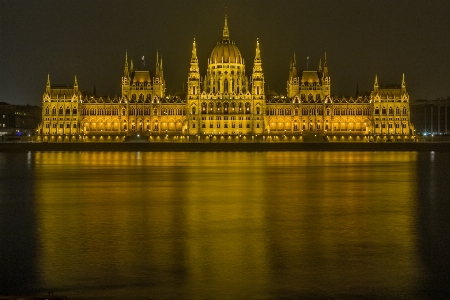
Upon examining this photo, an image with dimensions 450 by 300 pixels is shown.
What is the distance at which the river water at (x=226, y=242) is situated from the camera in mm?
13125

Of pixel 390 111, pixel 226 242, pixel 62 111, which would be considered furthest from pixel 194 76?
pixel 226 242

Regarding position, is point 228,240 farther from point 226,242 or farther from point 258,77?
point 258,77

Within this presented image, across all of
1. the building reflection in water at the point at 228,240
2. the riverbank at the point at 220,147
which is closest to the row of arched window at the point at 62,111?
the riverbank at the point at 220,147

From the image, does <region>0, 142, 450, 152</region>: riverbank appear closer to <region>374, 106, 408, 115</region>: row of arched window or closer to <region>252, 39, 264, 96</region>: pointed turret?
<region>252, 39, 264, 96</region>: pointed turret

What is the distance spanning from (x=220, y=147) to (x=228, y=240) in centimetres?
7279

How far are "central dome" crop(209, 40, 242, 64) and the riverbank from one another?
40.4 m

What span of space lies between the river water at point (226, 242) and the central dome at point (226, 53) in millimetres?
101320

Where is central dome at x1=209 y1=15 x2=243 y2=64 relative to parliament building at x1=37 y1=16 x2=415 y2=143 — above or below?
above

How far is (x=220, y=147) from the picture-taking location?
9025 cm

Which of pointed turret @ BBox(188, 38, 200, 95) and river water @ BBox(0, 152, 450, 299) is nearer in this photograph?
river water @ BBox(0, 152, 450, 299)

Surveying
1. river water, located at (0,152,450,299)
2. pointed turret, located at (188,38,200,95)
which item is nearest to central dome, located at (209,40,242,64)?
pointed turret, located at (188,38,200,95)

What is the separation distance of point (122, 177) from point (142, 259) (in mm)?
23255

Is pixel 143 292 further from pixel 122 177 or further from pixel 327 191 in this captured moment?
pixel 122 177

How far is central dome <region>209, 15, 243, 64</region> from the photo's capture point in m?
132
